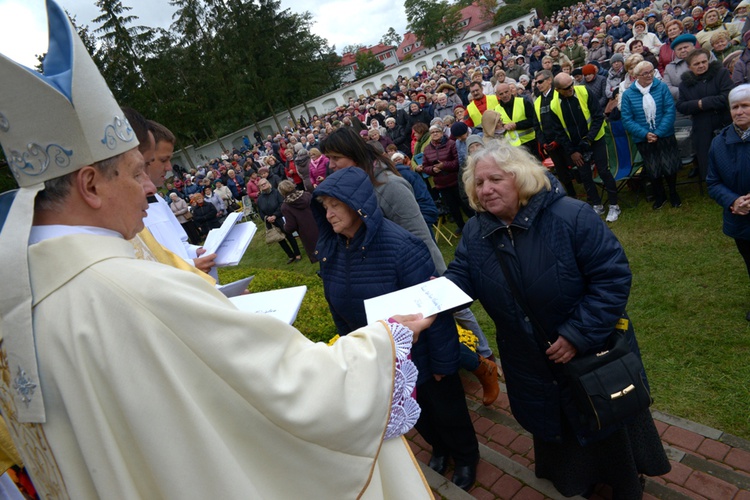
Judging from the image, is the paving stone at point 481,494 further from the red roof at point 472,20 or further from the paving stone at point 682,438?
the red roof at point 472,20

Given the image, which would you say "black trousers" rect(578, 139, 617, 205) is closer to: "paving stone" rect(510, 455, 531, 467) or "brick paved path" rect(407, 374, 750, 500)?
"brick paved path" rect(407, 374, 750, 500)

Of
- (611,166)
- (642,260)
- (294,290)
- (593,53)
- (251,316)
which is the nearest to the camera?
(251,316)

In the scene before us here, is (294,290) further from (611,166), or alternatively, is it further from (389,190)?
(611,166)

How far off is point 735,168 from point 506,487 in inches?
117

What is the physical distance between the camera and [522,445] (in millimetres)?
3480

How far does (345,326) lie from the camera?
3.32 metres

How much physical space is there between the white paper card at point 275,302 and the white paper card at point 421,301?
35 cm

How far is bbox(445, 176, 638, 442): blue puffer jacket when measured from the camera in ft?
7.86

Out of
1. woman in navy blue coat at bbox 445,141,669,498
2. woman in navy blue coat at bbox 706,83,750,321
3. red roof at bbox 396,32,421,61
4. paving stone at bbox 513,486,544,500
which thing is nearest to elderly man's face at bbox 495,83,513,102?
woman in navy blue coat at bbox 706,83,750,321

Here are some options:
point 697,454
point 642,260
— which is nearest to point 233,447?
point 697,454

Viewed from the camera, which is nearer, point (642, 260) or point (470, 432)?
point (470, 432)

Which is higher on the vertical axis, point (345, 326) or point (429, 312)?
point (429, 312)

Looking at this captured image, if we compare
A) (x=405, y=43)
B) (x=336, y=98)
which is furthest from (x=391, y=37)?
(x=336, y=98)

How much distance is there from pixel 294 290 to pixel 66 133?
1.25 meters
